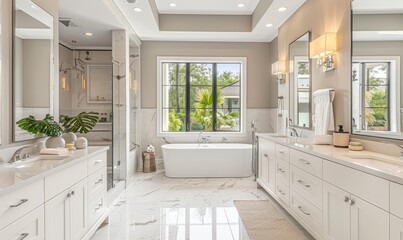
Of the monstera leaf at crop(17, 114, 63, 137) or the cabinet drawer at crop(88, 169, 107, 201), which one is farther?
the cabinet drawer at crop(88, 169, 107, 201)

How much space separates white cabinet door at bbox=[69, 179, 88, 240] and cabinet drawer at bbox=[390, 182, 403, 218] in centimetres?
208

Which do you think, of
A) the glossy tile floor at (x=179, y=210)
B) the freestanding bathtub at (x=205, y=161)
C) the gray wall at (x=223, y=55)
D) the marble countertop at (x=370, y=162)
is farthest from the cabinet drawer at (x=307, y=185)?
the gray wall at (x=223, y=55)

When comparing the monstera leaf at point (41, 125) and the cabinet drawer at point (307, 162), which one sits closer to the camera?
the monstera leaf at point (41, 125)

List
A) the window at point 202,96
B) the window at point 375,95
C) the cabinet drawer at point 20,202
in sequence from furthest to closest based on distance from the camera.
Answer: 1. the window at point 202,96
2. the window at point 375,95
3. the cabinet drawer at point 20,202

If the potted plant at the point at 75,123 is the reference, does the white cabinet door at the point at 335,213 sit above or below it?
below

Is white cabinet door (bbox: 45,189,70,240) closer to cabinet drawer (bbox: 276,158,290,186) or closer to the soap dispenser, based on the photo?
cabinet drawer (bbox: 276,158,290,186)

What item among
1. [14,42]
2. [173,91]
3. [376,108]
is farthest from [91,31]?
[376,108]

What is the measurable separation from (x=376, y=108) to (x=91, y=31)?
172 inches

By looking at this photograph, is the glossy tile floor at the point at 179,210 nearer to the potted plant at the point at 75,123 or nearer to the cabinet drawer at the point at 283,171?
the cabinet drawer at the point at 283,171

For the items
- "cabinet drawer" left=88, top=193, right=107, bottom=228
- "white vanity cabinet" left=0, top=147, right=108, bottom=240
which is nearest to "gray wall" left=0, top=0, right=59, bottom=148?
"white vanity cabinet" left=0, top=147, right=108, bottom=240

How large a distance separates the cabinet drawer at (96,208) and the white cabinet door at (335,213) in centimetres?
201

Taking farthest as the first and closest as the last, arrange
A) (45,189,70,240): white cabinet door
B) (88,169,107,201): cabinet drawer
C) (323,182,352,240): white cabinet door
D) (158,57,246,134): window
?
1. (158,57,246,134): window
2. (88,169,107,201): cabinet drawer
3. (323,182,352,240): white cabinet door
4. (45,189,70,240): white cabinet door

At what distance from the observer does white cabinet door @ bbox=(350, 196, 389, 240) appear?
155cm

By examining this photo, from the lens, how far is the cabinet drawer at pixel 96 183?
2434 millimetres
